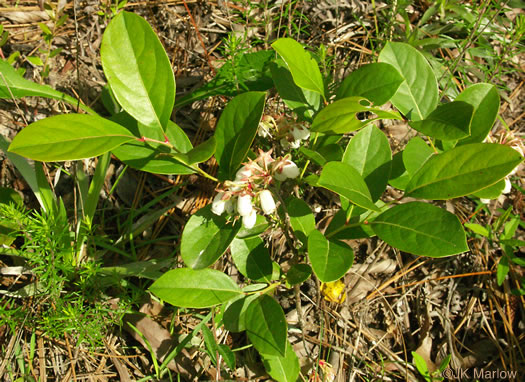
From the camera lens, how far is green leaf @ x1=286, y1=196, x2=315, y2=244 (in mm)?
1242

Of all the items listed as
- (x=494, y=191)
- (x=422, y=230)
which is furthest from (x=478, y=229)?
(x=422, y=230)

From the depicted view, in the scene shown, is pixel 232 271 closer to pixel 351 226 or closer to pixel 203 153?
pixel 351 226

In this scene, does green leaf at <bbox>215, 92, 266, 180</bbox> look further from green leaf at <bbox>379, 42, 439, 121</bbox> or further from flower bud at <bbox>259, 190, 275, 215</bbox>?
green leaf at <bbox>379, 42, 439, 121</bbox>

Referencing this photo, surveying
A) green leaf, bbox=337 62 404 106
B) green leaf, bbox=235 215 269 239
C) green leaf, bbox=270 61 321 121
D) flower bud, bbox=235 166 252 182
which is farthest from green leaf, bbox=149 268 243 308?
green leaf, bbox=337 62 404 106

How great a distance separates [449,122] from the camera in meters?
1.09

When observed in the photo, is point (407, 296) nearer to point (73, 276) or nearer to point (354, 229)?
point (354, 229)

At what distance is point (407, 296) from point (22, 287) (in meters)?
1.57

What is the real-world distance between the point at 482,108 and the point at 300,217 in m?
0.63

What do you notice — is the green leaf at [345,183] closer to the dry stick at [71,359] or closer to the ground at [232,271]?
the ground at [232,271]

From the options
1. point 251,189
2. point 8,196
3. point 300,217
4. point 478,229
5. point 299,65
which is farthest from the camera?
point 478,229

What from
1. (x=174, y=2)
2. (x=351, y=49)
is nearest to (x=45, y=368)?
(x=174, y=2)

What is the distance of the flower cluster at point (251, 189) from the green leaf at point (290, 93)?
1.06 feet

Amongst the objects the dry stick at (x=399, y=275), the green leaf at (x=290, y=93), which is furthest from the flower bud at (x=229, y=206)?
the dry stick at (x=399, y=275)

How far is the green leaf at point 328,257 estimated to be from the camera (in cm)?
101
